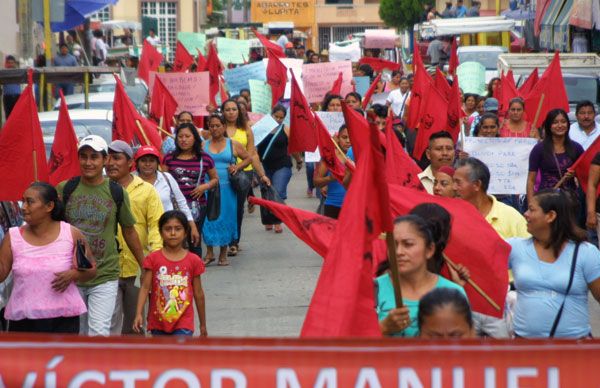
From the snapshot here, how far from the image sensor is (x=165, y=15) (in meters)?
82.7

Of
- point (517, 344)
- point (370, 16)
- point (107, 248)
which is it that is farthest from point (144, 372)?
point (370, 16)

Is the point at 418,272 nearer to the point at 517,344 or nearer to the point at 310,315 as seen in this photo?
the point at 310,315

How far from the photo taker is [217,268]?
13.5 meters

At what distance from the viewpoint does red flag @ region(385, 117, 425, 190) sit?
886 centimetres

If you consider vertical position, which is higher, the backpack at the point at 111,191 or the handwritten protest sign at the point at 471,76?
the backpack at the point at 111,191

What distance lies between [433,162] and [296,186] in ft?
39.4

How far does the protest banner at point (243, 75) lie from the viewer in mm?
25328

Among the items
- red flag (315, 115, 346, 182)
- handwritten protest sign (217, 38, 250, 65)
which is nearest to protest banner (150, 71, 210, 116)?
red flag (315, 115, 346, 182)

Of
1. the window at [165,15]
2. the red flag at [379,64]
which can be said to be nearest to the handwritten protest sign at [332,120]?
the red flag at [379,64]

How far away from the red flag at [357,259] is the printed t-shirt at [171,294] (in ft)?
10.5

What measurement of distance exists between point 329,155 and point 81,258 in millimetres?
4265

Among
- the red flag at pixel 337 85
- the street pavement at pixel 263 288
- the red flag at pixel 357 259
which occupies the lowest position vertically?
the street pavement at pixel 263 288

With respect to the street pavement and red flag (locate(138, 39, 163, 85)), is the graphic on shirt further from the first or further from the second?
red flag (locate(138, 39, 163, 85))

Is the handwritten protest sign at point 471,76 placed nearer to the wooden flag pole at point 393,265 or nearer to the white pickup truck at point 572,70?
the white pickup truck at point 572,70
